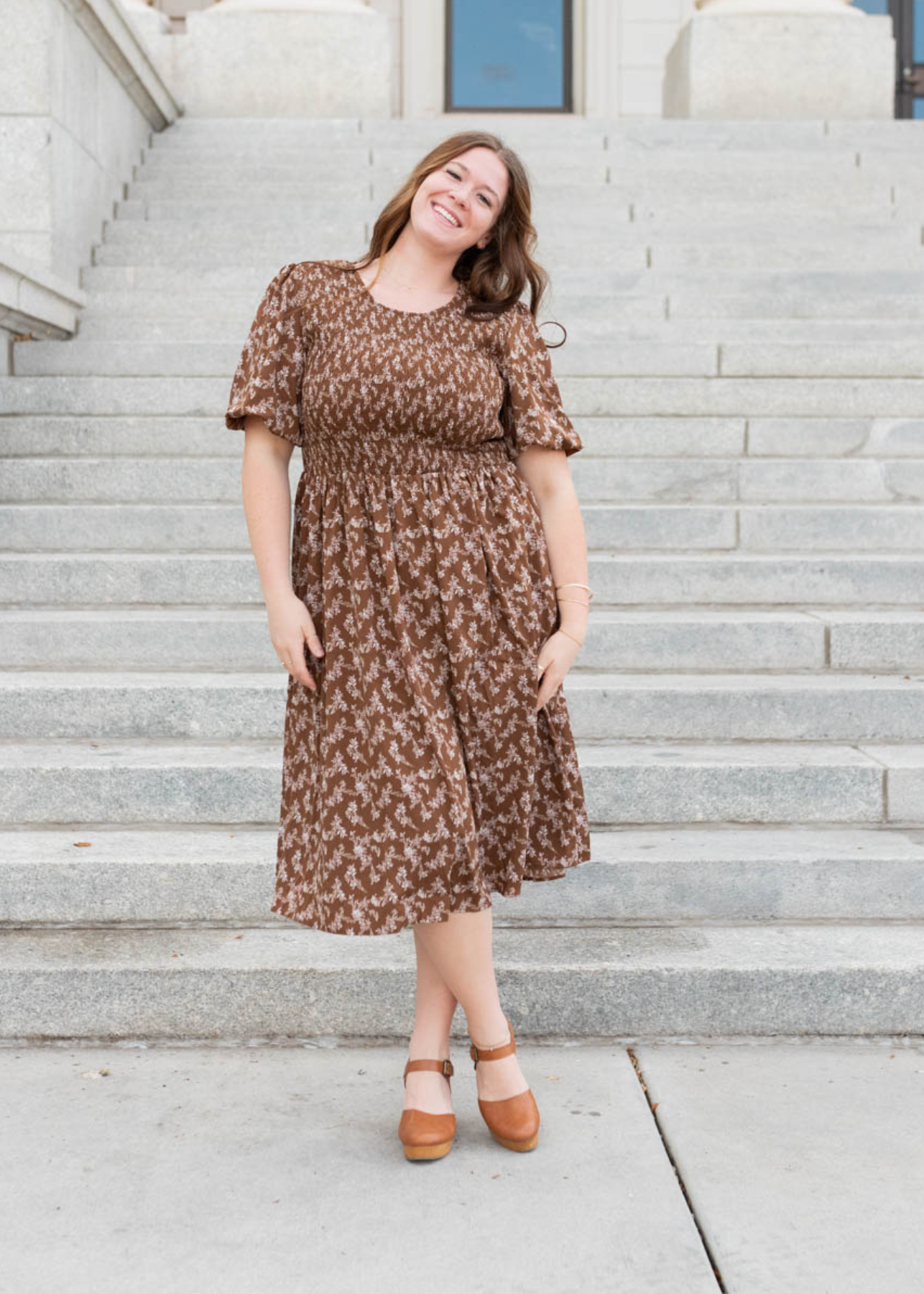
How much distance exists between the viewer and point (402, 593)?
2.46 m

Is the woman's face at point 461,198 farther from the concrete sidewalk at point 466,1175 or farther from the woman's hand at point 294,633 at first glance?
the concrete sidewalk at point 466,1175

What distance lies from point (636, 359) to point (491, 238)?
3389 mm

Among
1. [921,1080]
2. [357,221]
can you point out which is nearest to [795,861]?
[921,1080]

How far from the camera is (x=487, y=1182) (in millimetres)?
2457

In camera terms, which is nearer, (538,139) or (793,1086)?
(793,1086)

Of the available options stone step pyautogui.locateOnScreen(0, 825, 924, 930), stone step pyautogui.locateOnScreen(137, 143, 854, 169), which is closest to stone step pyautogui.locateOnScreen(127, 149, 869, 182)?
stone step pyautogui.locateOnScreen(137, 143, 854, 169)

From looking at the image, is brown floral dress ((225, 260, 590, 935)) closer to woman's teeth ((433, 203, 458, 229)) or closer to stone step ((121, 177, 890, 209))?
woman's teeth ((433, 203, 458, 229))

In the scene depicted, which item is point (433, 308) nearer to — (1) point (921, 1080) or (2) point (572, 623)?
(2) point (572, 623)

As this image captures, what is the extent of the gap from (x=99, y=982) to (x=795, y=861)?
67.0 inches

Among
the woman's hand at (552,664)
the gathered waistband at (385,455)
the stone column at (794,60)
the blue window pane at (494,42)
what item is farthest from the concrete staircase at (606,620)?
the blue window pane at (494,42)

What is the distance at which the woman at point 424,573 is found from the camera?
7.97 feet

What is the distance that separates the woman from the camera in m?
2.43

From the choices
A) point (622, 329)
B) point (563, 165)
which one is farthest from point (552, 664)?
point (563, 165)

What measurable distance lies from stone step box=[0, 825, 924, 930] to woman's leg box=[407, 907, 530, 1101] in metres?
0.73
